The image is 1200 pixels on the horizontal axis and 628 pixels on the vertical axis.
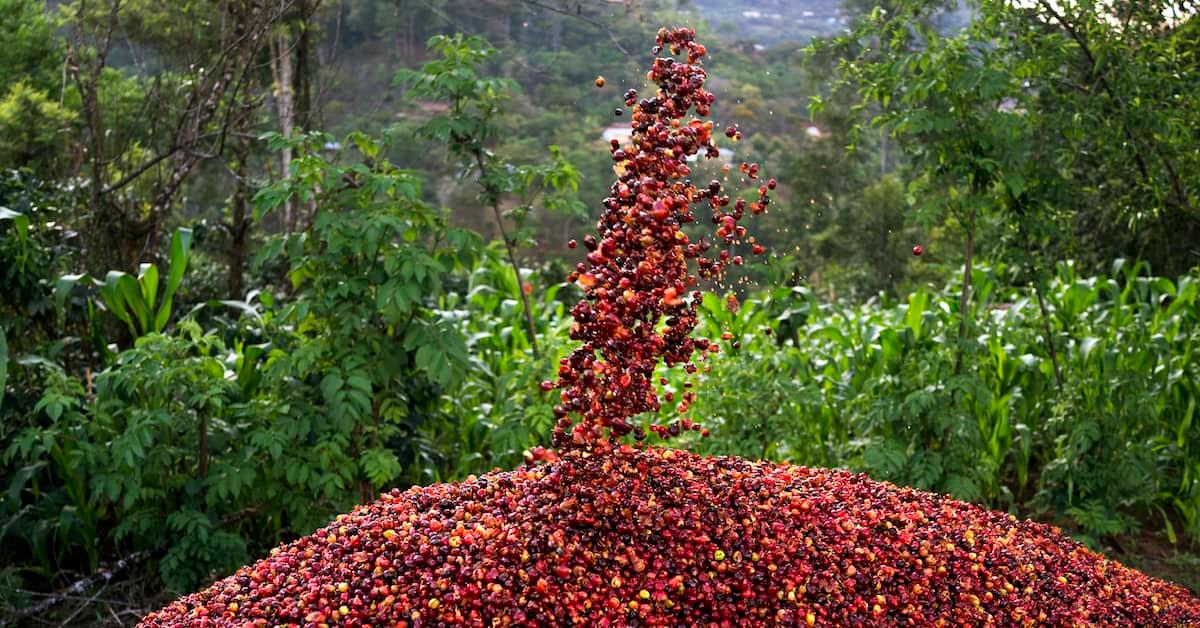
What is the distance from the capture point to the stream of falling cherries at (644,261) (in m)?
1.95

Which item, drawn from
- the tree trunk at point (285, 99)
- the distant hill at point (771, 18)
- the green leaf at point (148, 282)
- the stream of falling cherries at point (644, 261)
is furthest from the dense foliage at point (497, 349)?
the distant hill at point (771, 18)

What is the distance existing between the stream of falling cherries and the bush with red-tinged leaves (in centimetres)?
15

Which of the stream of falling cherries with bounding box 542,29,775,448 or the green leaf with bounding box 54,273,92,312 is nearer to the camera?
the stream of falling cherries with bounding box 542,29,775,448

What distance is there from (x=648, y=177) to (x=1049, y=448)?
106 inches

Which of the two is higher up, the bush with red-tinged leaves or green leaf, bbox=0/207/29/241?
green leaf, bbox=0/207/29/241

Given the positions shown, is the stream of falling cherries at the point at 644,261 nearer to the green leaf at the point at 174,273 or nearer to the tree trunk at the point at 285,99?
the green leaf at the point at 174,273

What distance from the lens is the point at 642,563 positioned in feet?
6.38

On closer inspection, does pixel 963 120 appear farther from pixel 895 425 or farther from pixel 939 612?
pixel 939 612

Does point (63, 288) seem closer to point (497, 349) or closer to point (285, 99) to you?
point (497, 349)

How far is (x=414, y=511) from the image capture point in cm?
220

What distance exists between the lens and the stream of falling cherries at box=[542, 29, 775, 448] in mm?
1952

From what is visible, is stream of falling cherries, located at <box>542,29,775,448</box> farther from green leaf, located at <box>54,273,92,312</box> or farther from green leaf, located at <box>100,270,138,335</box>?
green leaf, located at <box>100,270,138,335</box>

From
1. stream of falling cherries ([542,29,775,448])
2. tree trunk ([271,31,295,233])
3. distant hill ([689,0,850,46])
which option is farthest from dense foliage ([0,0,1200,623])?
distant hill ([689,0,850,46])

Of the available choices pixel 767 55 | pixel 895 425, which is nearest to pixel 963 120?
pixel 895 425
